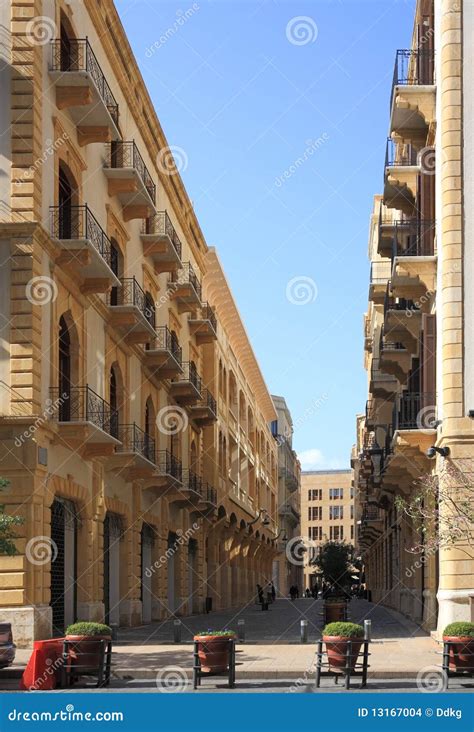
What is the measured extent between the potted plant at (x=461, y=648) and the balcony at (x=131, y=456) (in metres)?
15.0

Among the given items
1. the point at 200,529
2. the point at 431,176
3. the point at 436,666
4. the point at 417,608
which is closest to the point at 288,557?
the point at 200,529

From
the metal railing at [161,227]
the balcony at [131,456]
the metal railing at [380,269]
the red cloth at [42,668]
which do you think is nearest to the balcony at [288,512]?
the metal railing at [380,269]

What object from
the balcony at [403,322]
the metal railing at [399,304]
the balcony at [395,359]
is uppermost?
the metal railing at [399,304]

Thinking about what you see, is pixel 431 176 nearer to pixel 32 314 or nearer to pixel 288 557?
pixel 32 314

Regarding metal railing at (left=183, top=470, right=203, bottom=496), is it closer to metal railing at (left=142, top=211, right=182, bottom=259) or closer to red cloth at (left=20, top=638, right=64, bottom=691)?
metal railing at (left=142, top=211, right=182, bottom=259)

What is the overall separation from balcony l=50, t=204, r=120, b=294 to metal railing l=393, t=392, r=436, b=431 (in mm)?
8145

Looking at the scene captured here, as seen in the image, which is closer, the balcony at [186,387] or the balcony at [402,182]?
the balcony at [402,182]

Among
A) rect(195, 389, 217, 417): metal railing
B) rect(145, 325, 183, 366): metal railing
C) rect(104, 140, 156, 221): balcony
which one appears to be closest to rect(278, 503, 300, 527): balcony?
rect(195, 389, 217, 417): metal railing

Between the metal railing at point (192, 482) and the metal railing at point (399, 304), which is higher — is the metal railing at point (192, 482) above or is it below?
below

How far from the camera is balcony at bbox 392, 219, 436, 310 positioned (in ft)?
91.2

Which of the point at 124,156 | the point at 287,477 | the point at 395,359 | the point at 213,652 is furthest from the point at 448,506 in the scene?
the point at 287,477

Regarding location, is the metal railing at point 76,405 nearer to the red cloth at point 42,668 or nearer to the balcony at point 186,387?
the red cloth at point 42,668

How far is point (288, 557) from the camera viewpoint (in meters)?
117

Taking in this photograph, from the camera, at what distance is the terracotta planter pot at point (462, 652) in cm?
1712
